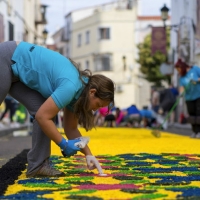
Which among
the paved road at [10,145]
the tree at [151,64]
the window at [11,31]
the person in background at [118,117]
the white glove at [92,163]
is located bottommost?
the person in background at [118,117]

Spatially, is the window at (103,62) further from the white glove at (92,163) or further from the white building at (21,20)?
the white glove at (92,163)

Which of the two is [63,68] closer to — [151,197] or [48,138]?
[48,138]

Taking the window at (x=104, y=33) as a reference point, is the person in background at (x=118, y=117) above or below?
below

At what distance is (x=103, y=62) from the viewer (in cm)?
5778

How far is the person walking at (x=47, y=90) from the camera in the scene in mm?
5125

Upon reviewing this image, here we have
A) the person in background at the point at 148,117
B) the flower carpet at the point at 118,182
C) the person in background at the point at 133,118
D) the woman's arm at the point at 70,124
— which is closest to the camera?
the flower carpet at the point at 118,182

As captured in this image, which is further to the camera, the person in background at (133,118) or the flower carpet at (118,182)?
the person in background at (133,118)

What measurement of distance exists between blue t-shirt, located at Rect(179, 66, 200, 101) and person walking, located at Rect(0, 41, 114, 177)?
26.3 ft

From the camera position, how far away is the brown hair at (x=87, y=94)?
5.25m

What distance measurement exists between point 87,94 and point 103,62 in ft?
173

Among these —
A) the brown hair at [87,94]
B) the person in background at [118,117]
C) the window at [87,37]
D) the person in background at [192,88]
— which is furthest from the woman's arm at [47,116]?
the window at [87,37]

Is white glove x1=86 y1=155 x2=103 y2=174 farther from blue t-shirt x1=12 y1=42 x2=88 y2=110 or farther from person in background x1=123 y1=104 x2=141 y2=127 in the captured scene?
person in background x1=123 y1=104 x2=141 y2=127

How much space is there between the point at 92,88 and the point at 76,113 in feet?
0.94

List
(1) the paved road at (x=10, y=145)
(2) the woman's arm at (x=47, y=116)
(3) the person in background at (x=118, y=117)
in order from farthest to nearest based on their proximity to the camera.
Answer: (3) the person in background at (x=118, y=117), (1) the paved road at (x=10, y=145), (2) the woman's arm at (x=47, y=116)
